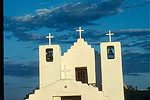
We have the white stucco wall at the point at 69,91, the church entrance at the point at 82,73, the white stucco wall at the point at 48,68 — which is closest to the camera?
the white stucco wall at the point at 69,91

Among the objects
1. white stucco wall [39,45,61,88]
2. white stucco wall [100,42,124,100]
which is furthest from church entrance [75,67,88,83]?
white stucco wall [100,42,124,100]

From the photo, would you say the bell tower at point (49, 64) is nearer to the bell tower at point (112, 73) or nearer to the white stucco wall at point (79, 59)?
the white stucco wall at point (79, 59)

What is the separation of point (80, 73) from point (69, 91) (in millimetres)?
2437

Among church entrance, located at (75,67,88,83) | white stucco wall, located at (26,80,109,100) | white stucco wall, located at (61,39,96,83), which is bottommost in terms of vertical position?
white stucco wall, located at (26,80,109,100)

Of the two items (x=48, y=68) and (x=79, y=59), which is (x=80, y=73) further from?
(x=48, y=68)

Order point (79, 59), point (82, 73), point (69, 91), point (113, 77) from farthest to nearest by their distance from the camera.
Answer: point (79, 59)
point (82, 73)
point (113, 77)
point (69, 91)

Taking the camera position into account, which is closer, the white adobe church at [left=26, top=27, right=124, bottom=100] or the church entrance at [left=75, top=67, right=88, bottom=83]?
the white adobe church at [left=26, top=27, right=124, bottom=100]

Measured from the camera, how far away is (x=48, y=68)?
13703 millimetres

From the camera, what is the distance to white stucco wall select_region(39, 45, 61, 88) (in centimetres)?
1359

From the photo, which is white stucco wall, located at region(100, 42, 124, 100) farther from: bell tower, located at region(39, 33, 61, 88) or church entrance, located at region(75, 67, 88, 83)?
bell tower, located at region(39, 33, 61, 88)

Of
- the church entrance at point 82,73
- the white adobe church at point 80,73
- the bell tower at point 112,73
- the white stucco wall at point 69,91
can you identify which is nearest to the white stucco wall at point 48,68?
the white adobe church at point 80,73

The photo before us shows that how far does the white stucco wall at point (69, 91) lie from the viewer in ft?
39.5

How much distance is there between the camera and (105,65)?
13125 mm

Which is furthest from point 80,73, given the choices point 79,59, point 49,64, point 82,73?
point 49,64
